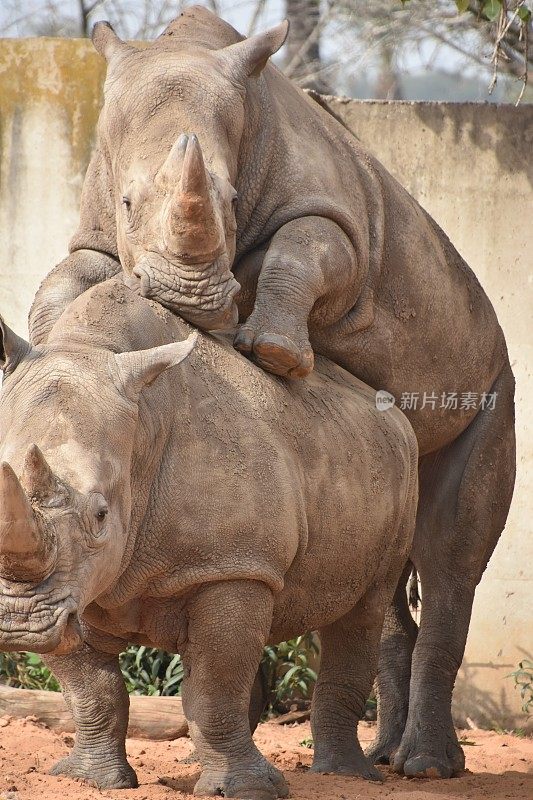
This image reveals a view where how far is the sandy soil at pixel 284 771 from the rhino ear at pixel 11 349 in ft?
4.63

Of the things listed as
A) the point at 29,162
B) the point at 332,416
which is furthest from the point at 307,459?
the point at 29,162

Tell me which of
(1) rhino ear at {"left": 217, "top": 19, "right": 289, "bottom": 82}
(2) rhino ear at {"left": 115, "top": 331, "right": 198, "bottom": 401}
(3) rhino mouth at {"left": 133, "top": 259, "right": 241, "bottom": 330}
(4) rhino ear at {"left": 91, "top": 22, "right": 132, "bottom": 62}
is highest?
(4) rhino ear at {"left": 91, "top": 22, "right": 132, "bottom": 62}

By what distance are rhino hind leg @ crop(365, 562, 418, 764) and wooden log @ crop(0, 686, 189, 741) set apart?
95cm

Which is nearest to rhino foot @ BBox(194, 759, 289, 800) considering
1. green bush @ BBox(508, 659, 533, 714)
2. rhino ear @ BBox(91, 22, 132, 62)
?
rhino ear @ BBox(91, 22, 132, 62)

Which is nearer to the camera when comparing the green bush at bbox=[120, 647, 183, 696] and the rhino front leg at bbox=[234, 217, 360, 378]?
the rhino front leg at bbox=[234, 217, 360, 378]

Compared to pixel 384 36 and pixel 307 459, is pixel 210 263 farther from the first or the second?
pixel 384 36

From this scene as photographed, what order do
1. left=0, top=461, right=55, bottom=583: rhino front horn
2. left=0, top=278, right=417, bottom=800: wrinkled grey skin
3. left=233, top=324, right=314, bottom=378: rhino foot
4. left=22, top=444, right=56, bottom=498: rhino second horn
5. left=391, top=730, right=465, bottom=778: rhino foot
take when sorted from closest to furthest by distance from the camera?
left=0, top=461, right=55, bottom=583: rhino front horn → left=22, top=444, right=56, bottom=498: rhino second horn → left=0, top=278, right=417, bottom=800: wrinkled grey skin → left=233, top=324, right=314, bottom=378: rhino foot → left=391, top=730, right=465, bottom=778: rhino foot

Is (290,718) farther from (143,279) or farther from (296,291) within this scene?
(143,279)

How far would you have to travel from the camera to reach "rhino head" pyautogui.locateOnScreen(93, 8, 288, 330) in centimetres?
565

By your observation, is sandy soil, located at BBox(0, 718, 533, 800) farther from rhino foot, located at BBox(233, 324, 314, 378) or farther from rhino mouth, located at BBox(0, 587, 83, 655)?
rhino foot, located at BBox(233, 324, 314, 378)

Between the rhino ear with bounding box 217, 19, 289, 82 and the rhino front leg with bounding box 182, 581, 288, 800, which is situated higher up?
the rhino ear with bounding box 217, 19, 289, 82

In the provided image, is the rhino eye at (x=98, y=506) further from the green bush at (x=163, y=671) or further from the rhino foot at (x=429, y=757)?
the green bush at (x=163, y=671)

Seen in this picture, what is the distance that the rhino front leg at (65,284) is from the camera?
632cm

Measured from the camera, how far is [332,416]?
6.40 metres
